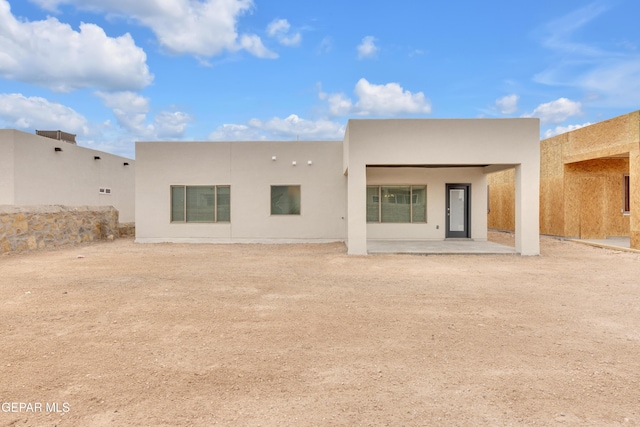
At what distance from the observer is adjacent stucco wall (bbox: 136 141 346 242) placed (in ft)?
44.7

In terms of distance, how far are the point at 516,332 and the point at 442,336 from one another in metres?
0.91

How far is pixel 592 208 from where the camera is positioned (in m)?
14.3

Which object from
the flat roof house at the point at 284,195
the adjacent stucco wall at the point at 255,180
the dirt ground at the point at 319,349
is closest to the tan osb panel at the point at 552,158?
the flat roof house at the point at 284,195

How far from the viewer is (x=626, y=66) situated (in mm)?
13328

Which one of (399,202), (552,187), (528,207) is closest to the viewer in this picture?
(528,207)

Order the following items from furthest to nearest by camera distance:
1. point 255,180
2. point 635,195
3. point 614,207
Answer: point 614,207 < point 255,180 < point 635,195

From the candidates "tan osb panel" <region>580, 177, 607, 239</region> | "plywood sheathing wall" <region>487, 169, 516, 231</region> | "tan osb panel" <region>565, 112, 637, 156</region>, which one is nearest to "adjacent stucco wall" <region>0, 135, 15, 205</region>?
"tan osb panel" <region>565, 112, 637, 156</region>

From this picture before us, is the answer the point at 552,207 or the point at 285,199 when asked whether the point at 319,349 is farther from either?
the point at 552,207

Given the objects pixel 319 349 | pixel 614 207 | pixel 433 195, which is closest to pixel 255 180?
pixel 433 195

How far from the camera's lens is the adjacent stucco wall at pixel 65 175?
13.5 meters

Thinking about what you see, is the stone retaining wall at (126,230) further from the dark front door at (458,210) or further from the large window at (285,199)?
the dark front door at (458,210)

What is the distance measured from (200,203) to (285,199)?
326 cm
